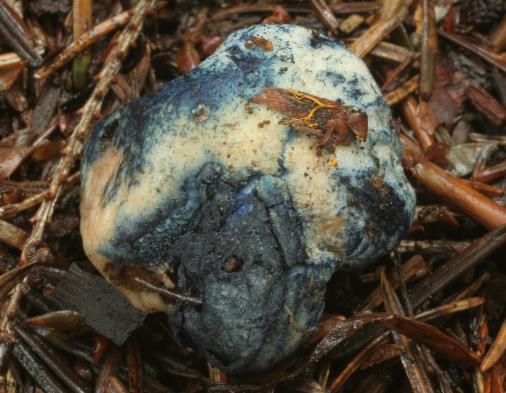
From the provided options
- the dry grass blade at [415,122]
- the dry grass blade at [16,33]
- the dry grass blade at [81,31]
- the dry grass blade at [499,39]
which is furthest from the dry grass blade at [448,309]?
the dry grass blade at [16,33]

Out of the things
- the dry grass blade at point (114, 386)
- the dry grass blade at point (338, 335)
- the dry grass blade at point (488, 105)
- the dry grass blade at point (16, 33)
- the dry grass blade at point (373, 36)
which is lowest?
the dry grass blade at point (338, 335)

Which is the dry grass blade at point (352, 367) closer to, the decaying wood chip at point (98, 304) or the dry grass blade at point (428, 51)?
the decaying wood chip at point (98, 304)

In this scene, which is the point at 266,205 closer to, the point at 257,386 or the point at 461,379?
the point at 257,386

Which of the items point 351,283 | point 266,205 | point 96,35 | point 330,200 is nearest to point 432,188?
point 351,283

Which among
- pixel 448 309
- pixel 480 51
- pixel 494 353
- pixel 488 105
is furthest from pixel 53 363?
pixel 480 51

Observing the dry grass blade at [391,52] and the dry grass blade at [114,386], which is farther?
the dry grass blade at [391,52]

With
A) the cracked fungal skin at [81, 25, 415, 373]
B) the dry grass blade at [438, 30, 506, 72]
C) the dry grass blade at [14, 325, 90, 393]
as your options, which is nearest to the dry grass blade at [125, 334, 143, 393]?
the dry grass blade at [14, 325, 90, 393]
